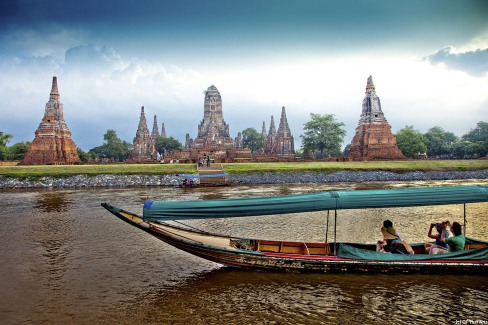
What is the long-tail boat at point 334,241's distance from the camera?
9406mm

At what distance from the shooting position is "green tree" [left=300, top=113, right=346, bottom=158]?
6588cm

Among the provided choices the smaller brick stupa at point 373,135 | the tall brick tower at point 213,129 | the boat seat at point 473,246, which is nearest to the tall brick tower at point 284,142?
the tall brick tower at point 213,129

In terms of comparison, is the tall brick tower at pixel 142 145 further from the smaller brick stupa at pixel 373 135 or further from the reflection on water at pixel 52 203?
the reflection on water at pixel 52 203

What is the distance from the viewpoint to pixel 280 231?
15.4m

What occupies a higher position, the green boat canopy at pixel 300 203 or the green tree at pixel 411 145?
the green tree at pixel 411 145

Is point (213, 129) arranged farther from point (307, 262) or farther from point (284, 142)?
point (307, 262)

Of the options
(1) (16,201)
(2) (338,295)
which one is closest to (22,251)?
(2) (338,295)

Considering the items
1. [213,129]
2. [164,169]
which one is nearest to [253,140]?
[213,129]

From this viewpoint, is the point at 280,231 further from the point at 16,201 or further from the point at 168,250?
the point at 16,201

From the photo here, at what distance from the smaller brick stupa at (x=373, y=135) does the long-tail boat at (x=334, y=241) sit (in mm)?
50572

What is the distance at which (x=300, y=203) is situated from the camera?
983 cm

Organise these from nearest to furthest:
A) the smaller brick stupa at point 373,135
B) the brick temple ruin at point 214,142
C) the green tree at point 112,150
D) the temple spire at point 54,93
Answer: the temple spire at point 54,93
the smaller brick stupa at point 373,135
the brick temple ruin at point 214,142
the green tree at point 112,150

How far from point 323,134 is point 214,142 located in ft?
66.1

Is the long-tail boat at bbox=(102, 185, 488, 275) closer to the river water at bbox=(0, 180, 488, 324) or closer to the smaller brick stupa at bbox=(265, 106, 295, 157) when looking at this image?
the river water at bbox=(0, 180, 488, 324)
